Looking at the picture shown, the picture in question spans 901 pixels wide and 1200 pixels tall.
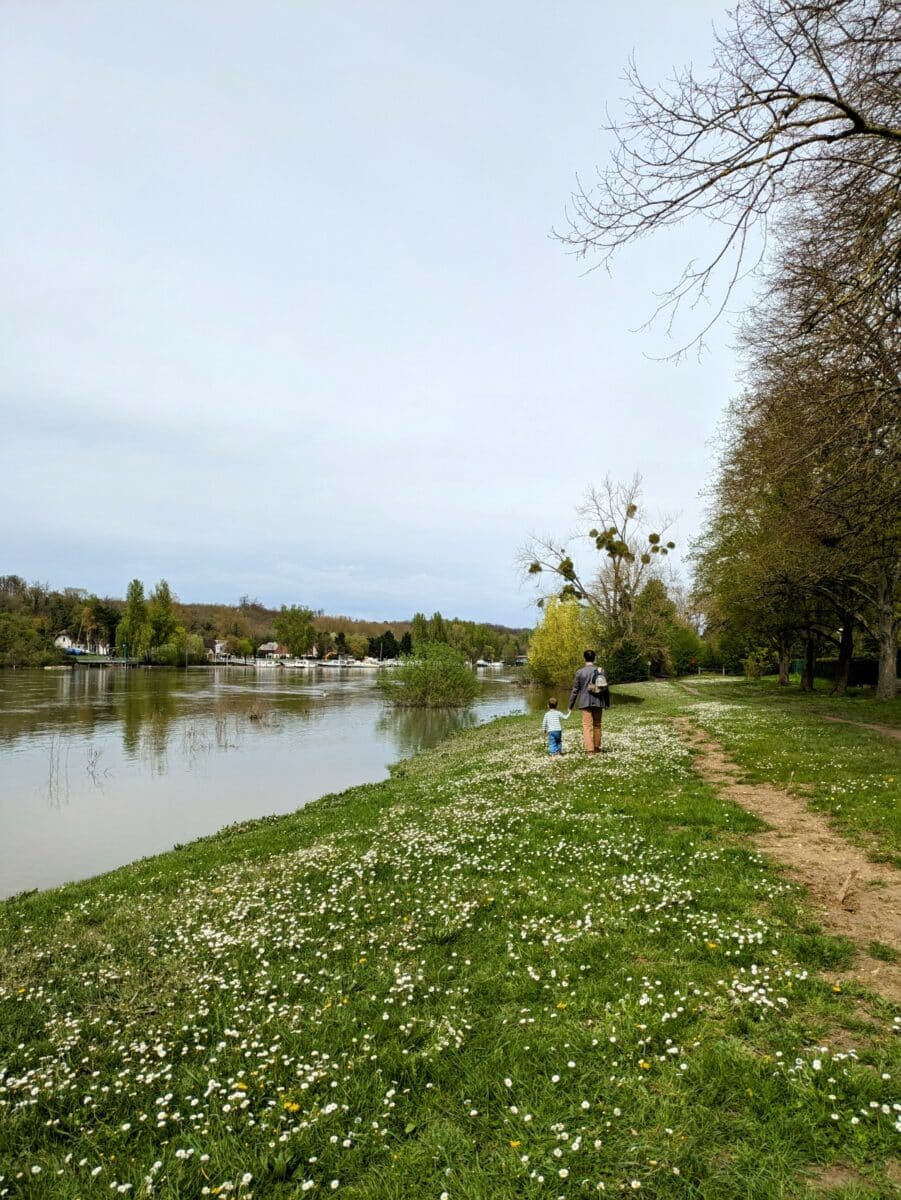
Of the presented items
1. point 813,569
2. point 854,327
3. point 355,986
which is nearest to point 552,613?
point 813,569

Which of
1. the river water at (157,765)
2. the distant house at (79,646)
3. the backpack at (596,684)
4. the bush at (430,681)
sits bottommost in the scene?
the river water at (157,765)

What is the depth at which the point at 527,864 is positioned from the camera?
8727 mm

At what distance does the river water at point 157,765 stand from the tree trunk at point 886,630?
20660 millimetres

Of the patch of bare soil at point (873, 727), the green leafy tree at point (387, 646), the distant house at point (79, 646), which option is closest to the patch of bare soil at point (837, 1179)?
the patch of bare soil at point (873, 727)

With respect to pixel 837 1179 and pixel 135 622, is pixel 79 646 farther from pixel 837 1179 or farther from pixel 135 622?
pixel 837 1179

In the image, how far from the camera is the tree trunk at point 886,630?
2480 centimetres

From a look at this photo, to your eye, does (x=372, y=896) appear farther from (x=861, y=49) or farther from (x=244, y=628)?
(x=244, y=628)

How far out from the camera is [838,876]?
24.8 ft

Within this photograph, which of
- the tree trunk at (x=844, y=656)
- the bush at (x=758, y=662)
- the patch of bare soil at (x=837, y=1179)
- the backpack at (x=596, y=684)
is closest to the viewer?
the patch of bare soil at (x=837, y=1179)

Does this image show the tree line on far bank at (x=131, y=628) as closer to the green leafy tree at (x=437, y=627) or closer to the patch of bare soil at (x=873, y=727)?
the green leafy tree at (x=437, y=627)

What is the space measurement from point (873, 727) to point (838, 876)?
15.2 metres

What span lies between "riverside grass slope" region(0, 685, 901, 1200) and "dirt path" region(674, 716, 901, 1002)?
0.97 ft

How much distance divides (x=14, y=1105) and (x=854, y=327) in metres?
12.8

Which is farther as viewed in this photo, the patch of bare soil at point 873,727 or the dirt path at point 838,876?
the patch of bare soil at point 873,727
